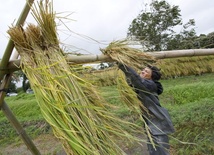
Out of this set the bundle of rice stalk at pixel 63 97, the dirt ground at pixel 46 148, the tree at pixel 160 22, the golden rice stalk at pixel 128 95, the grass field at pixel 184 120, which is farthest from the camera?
the tree at pixel 160 22

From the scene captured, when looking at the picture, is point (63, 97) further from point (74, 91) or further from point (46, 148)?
point (46, 148)

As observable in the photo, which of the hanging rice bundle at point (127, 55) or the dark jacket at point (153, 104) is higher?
the hanging rice bundle at point (127, 55)

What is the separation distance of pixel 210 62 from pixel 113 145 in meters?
2.44

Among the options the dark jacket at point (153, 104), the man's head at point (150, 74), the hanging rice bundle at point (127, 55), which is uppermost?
the hanging rice bundle at point (127, 55)

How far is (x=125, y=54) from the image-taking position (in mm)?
1293

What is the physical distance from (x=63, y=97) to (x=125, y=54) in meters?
0.38

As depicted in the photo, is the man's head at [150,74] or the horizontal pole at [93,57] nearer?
the horizontal pole at [93,57]

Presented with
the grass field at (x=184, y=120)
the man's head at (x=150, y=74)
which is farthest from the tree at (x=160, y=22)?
the man's head at (x=150, y=74)

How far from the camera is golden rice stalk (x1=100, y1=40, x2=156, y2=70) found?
1286mm

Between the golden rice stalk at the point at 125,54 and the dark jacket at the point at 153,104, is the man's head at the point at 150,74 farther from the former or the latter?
the golden rice stalk at the point at 125,54

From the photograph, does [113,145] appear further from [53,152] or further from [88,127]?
[53,152]

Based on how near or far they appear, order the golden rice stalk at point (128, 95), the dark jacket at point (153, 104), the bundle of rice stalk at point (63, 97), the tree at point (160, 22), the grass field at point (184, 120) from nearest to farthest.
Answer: the bundle of rice stalk at point (63, 97) → the golden rice stalk at point (128, 95) → the dark jacket at point (153, 104) → the grass field at point (184, 120) → the tree at point (160, 22)

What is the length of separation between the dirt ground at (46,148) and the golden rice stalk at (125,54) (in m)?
2.28

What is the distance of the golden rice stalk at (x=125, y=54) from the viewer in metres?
1.29
